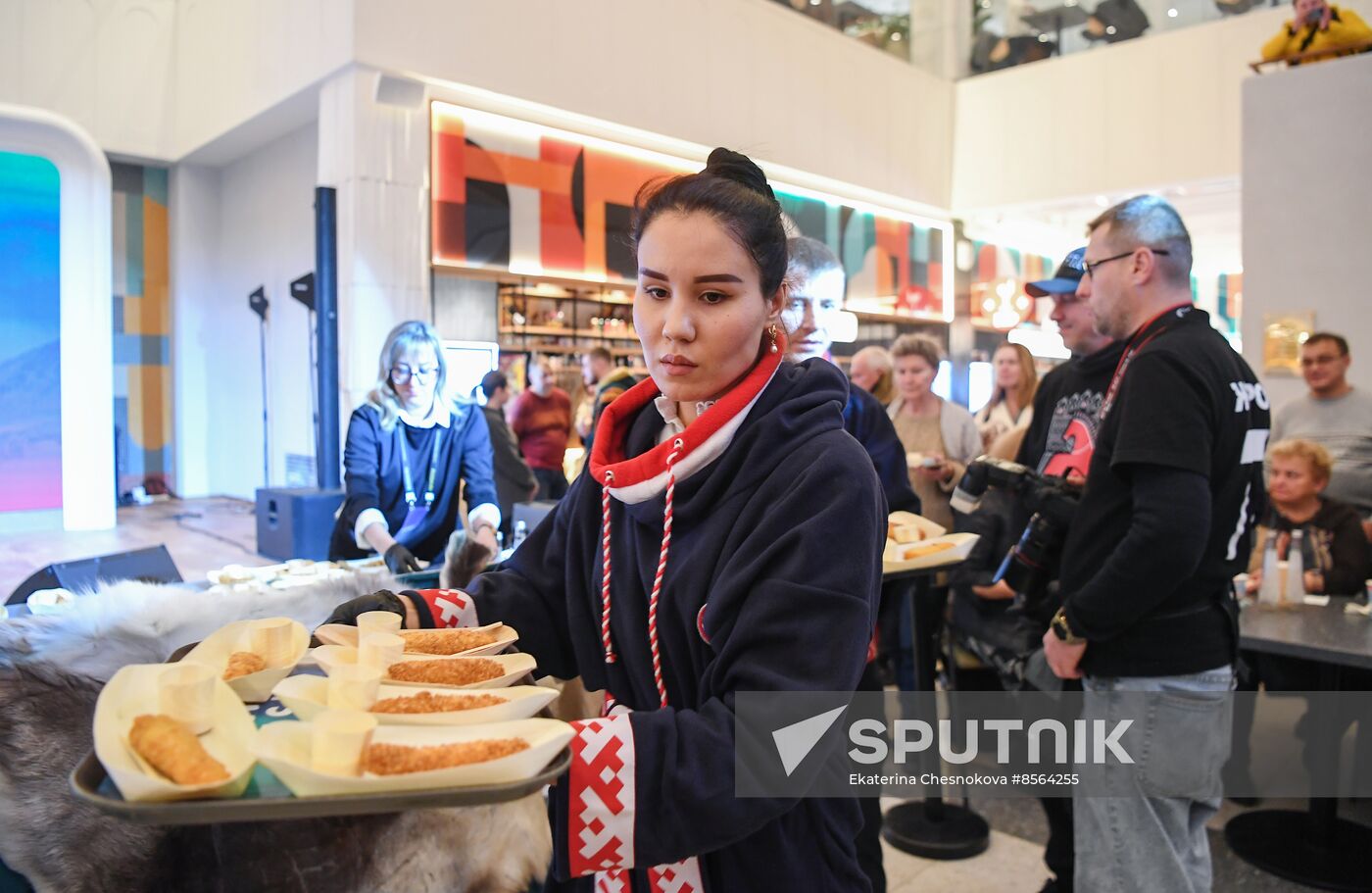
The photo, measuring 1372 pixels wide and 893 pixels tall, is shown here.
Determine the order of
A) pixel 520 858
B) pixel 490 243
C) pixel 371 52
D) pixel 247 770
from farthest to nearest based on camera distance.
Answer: pixel 490 243 → pixel 371 52 → pixel 520 858 → pixel 247 770

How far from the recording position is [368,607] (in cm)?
123

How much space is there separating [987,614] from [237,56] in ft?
30.7

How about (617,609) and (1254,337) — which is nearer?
(617,609)

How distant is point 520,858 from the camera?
1501mm

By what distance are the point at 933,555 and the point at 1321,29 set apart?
5825 mm

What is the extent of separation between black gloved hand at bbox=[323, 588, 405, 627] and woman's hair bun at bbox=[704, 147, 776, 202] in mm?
683

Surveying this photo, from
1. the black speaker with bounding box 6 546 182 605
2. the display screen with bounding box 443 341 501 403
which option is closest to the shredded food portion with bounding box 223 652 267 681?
the black speaker with bounding box 6 546 182 605

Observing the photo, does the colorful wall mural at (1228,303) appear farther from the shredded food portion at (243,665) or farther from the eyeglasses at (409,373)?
the shredded food portion at (243,665)

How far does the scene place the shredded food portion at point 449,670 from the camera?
3.32 feet

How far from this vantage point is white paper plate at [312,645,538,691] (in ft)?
3.24

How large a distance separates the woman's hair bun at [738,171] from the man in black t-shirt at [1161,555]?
1.16 meters

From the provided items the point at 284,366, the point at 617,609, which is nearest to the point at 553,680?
the point at 617,609

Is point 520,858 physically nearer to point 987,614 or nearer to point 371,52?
point 987,614

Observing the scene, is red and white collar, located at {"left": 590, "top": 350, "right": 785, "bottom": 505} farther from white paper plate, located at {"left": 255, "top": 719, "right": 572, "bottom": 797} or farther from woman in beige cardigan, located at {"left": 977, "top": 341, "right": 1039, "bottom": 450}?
woman in beige cardigan, located at {"left": 977, "top": 341, "right": 1039, "bottom": 450}
